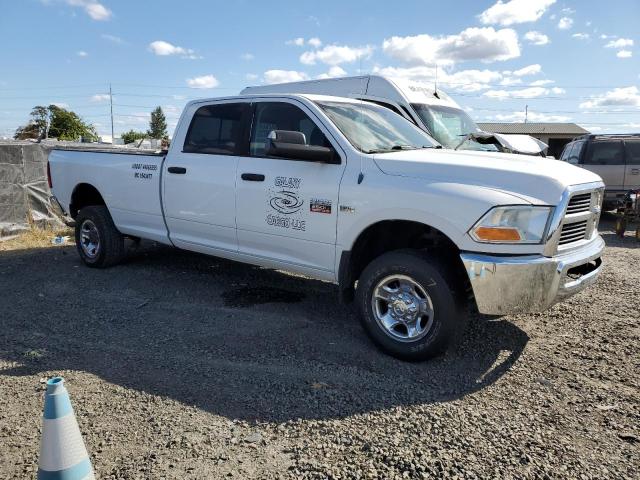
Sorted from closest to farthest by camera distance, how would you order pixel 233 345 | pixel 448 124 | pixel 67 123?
pixel 233 345, pixel 448 124, pixel 67 123

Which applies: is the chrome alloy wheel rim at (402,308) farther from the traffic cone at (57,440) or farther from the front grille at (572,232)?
the traffic cone at (57,440)

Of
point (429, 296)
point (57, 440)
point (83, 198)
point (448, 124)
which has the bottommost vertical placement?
point (57, 440)

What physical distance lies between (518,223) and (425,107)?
5930mm

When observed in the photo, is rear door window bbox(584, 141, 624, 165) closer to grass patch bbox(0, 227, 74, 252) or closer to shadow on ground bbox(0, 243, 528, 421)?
shadow on ground bbox(0, 243, 528, 421)

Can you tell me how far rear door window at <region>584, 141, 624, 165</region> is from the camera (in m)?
12.6

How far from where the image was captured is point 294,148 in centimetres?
415

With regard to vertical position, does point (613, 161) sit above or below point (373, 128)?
below

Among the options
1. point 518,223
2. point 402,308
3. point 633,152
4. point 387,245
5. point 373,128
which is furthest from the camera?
point 633,152

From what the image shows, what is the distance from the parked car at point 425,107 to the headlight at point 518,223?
15.4 feet

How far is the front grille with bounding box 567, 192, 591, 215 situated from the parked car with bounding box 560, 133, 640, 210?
9.44 meters

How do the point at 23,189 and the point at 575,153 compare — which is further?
the point at 575,153

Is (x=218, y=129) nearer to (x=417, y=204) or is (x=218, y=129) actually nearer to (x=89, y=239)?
(x=417, y=204)

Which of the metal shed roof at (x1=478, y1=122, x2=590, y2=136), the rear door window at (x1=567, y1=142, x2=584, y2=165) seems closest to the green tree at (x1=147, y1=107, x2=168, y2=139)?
the metal shed roof at (x1=478, y1=122, x2=590, y2=136)

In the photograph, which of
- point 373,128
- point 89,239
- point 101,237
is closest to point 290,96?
point 373,128
